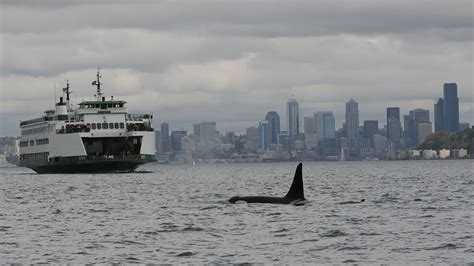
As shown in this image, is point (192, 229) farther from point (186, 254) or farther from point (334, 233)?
point (186, 254)

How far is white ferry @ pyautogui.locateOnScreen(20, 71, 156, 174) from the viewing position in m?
149

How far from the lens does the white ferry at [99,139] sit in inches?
5856

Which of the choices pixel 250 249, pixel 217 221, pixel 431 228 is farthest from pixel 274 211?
pixel 250 249

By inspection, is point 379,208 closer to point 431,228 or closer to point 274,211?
point 274,211

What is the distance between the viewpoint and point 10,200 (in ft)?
273

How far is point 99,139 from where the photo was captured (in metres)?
153

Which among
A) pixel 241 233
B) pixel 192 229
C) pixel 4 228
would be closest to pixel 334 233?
pixel 241 233

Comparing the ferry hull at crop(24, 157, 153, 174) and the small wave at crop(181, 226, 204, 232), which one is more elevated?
the ferry hull at crop(24, 157, 153, 174)

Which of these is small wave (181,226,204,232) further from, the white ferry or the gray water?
the white ferry

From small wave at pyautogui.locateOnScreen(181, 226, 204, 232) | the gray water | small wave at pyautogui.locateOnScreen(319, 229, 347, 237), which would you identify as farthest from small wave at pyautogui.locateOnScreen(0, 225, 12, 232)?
small wave at pyautogui.locateOnScreen(319, 229, 347, 237)

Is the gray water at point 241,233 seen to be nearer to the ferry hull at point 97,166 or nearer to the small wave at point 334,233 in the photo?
the small wave at point 334,233

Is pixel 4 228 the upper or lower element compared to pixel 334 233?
upper

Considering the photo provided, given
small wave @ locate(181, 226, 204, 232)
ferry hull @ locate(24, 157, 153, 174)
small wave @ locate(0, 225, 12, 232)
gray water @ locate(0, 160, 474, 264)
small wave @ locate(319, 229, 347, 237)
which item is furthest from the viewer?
ferry hull @ locate(24, 157, 153, 174)

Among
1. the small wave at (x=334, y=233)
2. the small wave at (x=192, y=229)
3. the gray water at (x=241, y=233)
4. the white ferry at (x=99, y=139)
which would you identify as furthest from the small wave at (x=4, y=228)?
the white ferry at (x=99, y=139)
